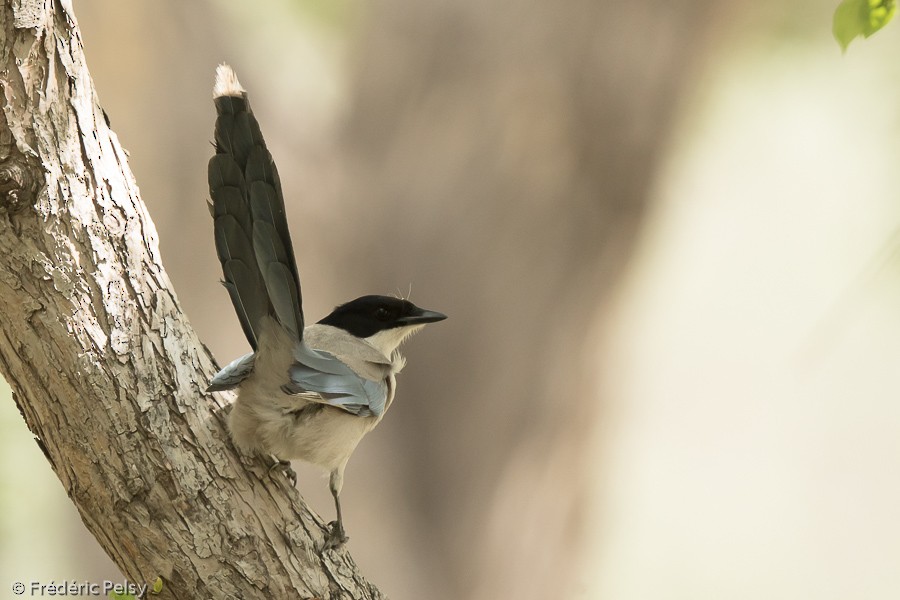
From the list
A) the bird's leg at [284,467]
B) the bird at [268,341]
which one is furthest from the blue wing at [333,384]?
the bird's leg at [284,467]

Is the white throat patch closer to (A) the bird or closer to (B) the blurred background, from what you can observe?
(A) the bird

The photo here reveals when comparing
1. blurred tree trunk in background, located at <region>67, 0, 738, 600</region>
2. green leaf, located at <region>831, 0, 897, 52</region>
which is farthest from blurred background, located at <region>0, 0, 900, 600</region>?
green leaf, located at <region>831, 0, 897, 52</region>

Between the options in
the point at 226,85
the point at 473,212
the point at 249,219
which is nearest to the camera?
the point at 226,85

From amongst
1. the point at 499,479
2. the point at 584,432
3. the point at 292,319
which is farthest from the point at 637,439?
the point at 292,319

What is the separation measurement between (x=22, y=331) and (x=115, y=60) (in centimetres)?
291

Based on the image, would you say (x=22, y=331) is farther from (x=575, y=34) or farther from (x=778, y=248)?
(x=778, y=248)

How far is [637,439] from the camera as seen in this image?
18.0 ft

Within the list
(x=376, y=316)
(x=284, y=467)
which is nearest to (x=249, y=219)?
(x=284, y=467)

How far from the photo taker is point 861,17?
1507 millimetres

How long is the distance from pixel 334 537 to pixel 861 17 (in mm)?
1704

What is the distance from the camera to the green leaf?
1.49 metres

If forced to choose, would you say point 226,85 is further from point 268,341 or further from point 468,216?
point 468,216

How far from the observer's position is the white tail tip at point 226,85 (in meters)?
1.99

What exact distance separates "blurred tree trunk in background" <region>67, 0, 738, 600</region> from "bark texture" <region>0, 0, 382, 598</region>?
236 cm
